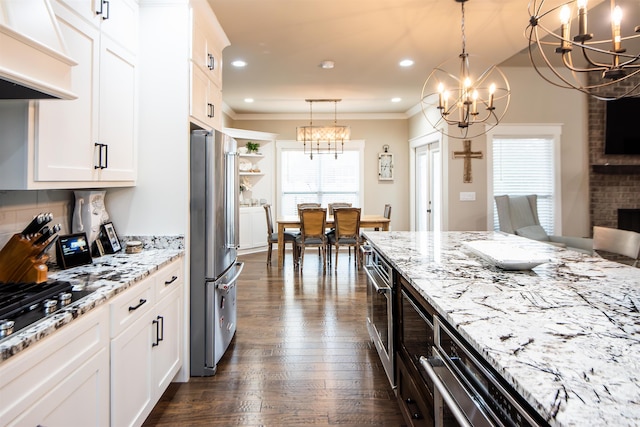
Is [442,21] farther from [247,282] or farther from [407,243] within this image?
[247,282]

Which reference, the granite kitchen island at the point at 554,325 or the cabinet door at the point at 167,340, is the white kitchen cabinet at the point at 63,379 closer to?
the cabinet door at the point at 167,340

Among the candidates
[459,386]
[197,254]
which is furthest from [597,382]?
[197,254]

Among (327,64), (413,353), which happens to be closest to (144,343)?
(413,353)

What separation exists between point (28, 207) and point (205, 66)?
1593mm

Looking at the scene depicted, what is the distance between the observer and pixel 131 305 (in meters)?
1.67

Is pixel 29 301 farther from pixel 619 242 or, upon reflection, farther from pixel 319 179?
pixel 319 179

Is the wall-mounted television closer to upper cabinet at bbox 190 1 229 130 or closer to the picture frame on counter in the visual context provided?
upper cabinet at bbox 190 1 229 130

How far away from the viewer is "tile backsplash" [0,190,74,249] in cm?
174

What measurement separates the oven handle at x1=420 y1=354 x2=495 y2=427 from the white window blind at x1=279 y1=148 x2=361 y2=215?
6644 millimetres

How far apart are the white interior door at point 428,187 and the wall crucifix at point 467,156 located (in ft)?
1.22

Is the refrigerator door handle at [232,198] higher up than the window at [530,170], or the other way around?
the window at [530,170]

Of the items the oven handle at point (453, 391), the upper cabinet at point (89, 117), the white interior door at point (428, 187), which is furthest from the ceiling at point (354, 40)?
the oven handle at point (453, 391)

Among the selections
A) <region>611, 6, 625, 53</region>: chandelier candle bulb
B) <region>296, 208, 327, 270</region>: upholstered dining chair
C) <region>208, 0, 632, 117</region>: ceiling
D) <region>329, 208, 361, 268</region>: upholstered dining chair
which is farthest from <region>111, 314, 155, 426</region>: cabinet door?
<region>329, 208, 361, 268</region>: upholstered dining chair

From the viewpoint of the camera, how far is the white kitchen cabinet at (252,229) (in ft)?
22.7
